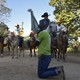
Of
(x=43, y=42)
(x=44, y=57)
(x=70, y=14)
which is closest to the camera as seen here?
(x=44, y=57)

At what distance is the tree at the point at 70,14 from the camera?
31.4 metres

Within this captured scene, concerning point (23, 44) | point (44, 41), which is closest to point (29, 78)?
point (44, 41)

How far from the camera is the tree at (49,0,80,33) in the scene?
103ft

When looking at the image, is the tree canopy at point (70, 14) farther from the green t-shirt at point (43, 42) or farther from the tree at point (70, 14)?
the green t-shirt at point (43, 42)

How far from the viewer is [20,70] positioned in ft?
47.7

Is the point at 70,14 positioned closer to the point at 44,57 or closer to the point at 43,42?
the point at 43,42

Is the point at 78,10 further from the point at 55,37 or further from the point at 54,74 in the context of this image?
the point at 54,74

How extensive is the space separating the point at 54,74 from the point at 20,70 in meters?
2.87

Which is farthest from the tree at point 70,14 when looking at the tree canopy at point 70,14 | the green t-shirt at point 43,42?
the green t-shirt at point 43,42

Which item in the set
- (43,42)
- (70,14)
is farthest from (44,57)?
(70,14)

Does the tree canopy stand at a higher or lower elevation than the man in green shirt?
higher

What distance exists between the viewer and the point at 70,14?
→ 31547 millimetres

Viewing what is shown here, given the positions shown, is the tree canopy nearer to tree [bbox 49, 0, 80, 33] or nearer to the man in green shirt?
tree [bbox 49, 0, 80, 33]

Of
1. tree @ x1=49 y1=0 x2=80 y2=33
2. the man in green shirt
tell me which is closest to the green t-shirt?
the man in green shirt
